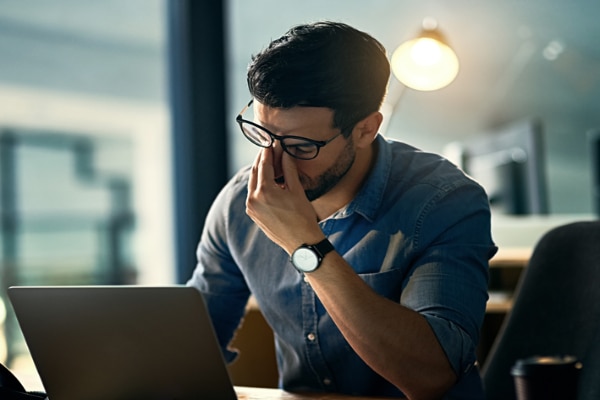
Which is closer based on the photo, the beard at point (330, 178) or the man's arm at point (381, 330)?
the man's arm at point (381, 330)

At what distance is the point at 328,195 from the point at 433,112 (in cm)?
233

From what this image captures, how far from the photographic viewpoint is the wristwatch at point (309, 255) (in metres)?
1.46

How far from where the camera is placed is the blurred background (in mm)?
3227

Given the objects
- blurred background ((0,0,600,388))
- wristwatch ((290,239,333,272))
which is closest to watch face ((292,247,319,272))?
wristwatch ((290,239,333,272))

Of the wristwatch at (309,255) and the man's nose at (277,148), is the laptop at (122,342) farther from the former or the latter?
the man's nose at (277,148)

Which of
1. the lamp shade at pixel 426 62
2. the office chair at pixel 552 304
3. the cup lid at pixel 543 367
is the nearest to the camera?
the cup lid at pixel 543 367

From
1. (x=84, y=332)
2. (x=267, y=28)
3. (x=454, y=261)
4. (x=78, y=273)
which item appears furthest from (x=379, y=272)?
(x=78, y=273)

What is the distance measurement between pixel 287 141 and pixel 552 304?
0.65m

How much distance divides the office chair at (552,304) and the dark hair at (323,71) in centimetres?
49

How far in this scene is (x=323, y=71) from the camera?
→ 159 cm

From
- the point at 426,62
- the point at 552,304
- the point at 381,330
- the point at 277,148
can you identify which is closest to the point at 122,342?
the point at 381,330

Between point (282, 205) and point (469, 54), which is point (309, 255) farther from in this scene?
point (469, 54)

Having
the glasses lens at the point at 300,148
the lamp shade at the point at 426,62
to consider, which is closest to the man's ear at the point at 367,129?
the glasses lens at the point at 300,148

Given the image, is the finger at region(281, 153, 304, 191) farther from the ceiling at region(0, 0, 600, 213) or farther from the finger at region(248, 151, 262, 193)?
the ceiling at region(0, 0, 600, 213)
